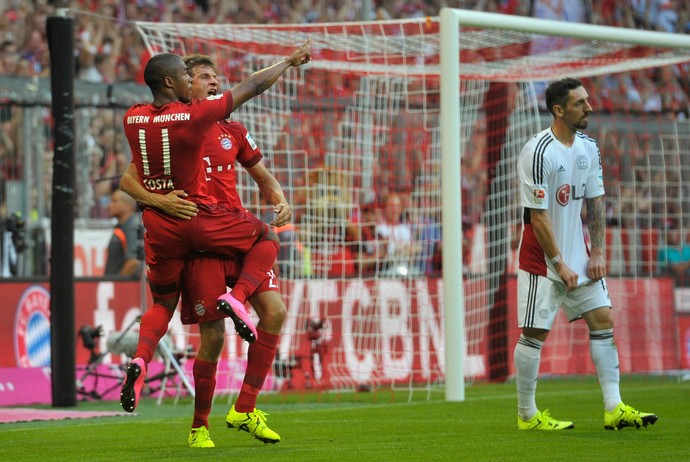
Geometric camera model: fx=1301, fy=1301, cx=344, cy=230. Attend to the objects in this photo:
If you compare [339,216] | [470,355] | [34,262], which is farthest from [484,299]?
[34,262]

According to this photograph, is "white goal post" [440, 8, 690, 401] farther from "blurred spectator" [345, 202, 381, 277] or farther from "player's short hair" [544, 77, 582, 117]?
"player's short hair" [544, 77, 582, 117]

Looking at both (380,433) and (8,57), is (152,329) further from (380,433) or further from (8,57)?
(8,57)

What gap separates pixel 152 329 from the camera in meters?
7.35

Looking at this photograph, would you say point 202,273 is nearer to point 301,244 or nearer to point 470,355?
point 301,244

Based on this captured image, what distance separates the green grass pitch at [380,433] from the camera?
689 cm

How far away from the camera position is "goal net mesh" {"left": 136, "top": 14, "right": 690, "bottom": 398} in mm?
13766

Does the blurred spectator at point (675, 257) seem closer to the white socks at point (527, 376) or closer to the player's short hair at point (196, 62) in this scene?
the white socks at point (527, 376)

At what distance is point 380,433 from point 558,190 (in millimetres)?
1981

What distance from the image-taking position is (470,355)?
15.6 metres

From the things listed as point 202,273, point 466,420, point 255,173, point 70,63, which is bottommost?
point 466,420

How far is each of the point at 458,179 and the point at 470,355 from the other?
3995 millimetres

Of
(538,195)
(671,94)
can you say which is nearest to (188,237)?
A: (538,195)

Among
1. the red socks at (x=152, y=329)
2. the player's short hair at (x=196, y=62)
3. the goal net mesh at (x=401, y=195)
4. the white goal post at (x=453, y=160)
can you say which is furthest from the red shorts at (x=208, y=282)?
the goal net mesh at (x=401, y=195)

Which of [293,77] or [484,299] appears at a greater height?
[293,77]
